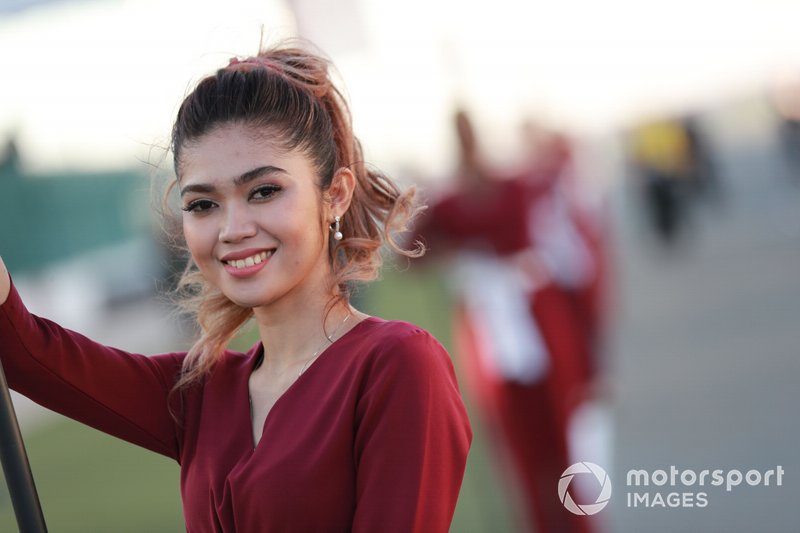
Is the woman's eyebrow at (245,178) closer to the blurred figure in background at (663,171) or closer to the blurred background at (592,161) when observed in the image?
the blurred background at (592,161)

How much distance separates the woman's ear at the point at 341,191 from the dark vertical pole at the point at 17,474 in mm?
413

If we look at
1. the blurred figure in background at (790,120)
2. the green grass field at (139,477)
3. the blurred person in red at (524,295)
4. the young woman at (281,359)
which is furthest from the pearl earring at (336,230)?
the blurred figure in background at (790,120)

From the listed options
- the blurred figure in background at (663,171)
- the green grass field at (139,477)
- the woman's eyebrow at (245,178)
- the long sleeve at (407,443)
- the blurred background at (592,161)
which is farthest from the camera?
the green grass field at (139,477)

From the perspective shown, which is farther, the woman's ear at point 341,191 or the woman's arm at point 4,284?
the woman's ear at point 341,191

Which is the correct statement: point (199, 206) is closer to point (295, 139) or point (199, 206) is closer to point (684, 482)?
point (295, 139)

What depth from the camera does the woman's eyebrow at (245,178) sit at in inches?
45.1

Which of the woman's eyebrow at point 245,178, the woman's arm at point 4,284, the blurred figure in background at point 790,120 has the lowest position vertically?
the blurred figure in background at point 790,120

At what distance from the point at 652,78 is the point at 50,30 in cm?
185

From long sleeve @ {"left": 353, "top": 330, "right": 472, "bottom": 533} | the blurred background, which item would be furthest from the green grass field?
long sleeve @ {"left": 353, "top": 330, "right": 472, "bottom": 533}

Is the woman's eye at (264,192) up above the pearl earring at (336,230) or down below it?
above

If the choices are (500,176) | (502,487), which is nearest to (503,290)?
(500,176)

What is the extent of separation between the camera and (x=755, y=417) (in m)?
3.29

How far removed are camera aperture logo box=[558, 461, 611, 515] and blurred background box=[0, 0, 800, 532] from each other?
29mm

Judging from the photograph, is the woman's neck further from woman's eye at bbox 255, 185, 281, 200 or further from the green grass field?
the green grass field
